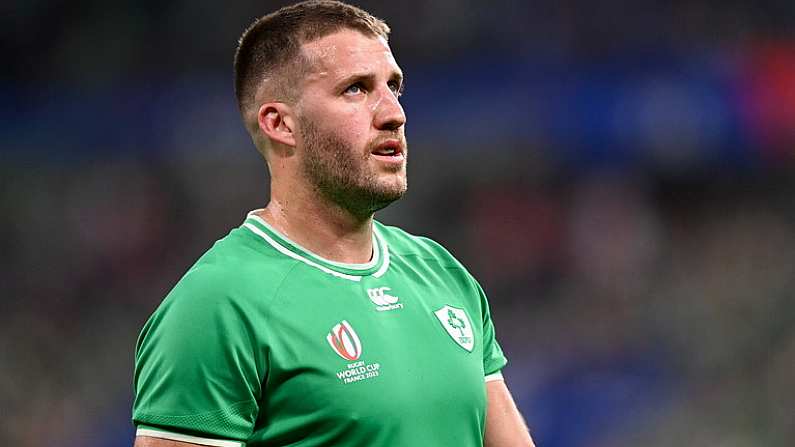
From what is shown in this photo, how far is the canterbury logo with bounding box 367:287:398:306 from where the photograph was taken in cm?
247

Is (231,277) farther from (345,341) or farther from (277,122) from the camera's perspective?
(277,122)

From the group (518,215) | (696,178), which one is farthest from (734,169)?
(518,215)

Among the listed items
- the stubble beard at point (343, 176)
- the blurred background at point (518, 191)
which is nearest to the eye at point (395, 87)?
the stubble beard at point (343, 176)

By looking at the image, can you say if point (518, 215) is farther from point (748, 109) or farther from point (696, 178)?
point (748, 109)

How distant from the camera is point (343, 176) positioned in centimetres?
248

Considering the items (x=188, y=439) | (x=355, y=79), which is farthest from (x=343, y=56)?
(x=188, y=439)

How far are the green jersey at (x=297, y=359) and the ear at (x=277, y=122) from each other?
0.19 meters

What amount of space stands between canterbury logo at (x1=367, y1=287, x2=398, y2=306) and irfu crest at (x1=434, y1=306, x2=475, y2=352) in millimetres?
122

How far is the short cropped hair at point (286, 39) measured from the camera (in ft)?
8.39

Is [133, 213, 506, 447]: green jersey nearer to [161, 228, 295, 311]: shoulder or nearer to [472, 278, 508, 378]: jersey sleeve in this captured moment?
[161, 228, 295, 311]: shoulder

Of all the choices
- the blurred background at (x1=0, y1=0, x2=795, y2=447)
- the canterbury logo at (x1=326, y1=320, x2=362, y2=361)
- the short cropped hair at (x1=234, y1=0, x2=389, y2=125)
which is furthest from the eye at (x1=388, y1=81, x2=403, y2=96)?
the blurred background at (x1=0, y1=0, x2=795, y2=447)

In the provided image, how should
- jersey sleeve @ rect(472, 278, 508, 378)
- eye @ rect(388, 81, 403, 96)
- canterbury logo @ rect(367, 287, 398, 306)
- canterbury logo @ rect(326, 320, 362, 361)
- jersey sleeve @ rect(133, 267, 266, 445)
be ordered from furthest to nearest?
jersey sleeve @ rect(472, 278, 508, 378) < eye @ rect(388, 81, 403, 96) < canterbury logo @ rect(367, 287, 398, 306) < canterbury logo @ rect(326, 320, 362, 361) < jersey sleeve @ rect(133, 267, 266, 445)

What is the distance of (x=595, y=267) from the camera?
24.5ft

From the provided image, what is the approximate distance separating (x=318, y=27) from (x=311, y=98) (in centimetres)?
17
